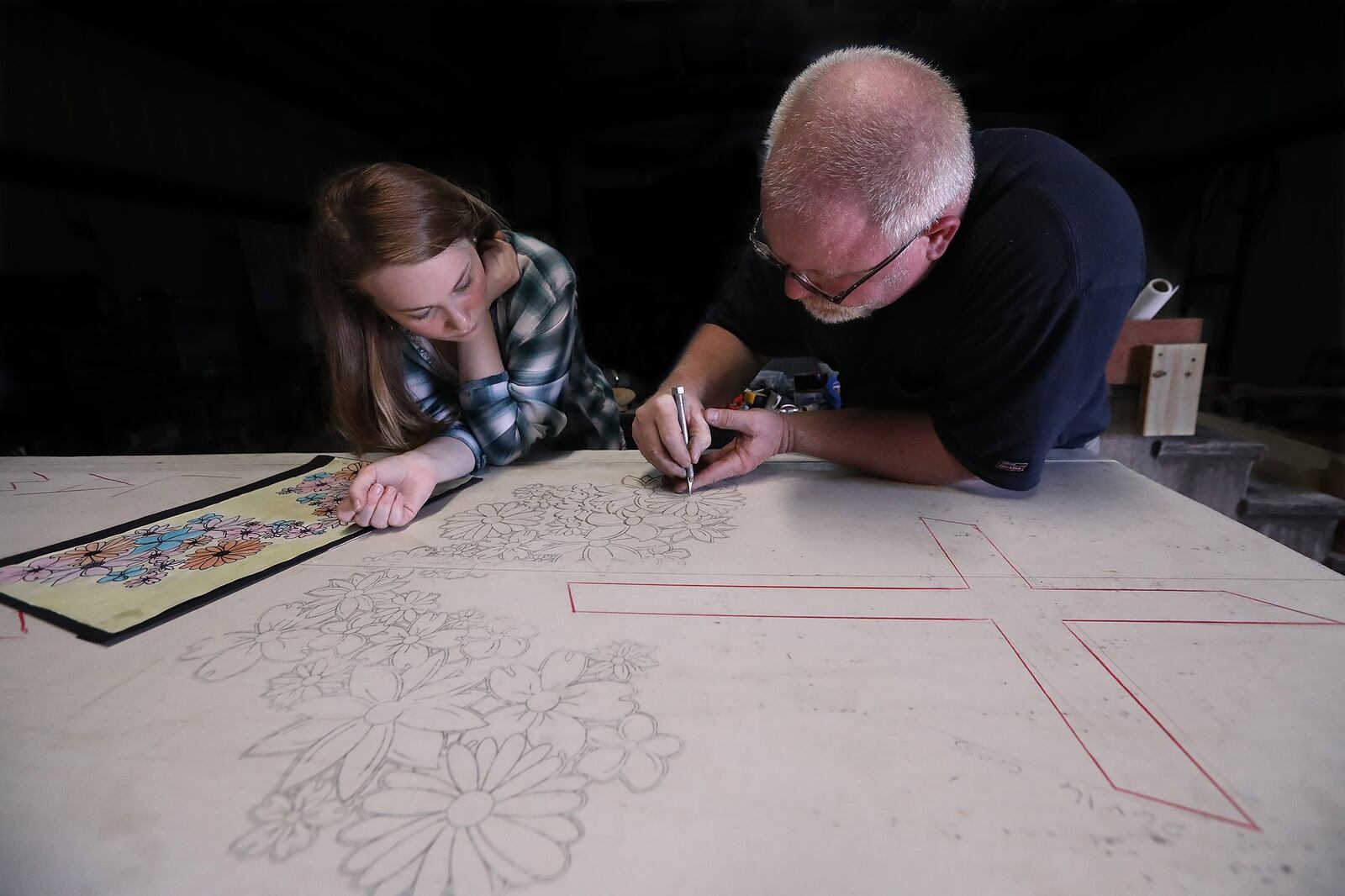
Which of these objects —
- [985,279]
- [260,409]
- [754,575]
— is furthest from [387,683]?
[260,409]

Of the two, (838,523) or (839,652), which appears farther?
(838,523)

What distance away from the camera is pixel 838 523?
0.78m

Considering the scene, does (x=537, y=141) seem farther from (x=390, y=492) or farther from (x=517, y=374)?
(x=390, y=492)

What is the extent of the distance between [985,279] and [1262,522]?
1284 mm

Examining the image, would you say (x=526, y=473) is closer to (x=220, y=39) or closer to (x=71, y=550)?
(x=71, y=550)

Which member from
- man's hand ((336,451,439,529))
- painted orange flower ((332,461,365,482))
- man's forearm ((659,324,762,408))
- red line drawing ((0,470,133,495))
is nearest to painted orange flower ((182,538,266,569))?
man's hand ((336,451,439,529))

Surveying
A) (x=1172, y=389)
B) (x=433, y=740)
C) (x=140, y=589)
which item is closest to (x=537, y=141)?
(x=140, y=589)

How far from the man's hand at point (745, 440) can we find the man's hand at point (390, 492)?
1.28 ft

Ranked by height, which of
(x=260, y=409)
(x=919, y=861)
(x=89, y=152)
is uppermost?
(x=89, y=152)

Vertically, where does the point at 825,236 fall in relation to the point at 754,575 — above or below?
above

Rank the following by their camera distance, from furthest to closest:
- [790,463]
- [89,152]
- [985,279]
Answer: [89,152]
[790,463]
[985,279]

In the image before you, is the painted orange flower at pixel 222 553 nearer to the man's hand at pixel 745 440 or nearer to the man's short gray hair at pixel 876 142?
the man's hand at pixel 745 440

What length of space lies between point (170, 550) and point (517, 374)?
0.55 m

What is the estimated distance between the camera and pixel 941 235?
30.9 inches
